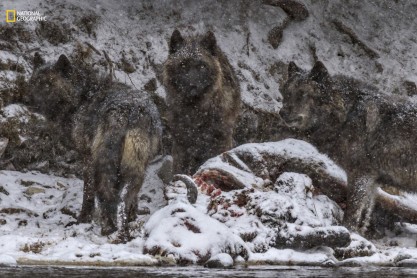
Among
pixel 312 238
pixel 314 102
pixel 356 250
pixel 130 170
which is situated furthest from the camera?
pixel 314 102

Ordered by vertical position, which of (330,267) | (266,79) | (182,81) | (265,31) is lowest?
(330,267)

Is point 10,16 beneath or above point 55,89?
above

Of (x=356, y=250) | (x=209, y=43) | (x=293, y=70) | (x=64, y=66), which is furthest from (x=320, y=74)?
(x=64, y=66)

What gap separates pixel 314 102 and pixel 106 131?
3.81m

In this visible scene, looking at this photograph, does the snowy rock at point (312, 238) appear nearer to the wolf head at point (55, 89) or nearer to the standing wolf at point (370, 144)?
the standing wolf at point (370, 144)

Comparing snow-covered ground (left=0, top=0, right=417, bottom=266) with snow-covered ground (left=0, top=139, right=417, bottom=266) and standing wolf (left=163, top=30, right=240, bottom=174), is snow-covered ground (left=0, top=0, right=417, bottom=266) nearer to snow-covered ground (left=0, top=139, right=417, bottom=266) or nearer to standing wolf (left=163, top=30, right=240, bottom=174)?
snow-covered ground (left=0, top=139, right=417, bottom=266)

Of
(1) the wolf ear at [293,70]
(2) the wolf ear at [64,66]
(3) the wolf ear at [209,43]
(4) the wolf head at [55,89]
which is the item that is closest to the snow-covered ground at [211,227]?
(1) the wolf ear at [293,70]

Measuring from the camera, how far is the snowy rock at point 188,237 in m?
7.75

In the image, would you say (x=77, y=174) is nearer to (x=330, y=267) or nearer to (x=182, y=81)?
(x=182, y=81)

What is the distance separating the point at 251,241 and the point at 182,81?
11.8 ft

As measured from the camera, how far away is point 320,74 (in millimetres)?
10508

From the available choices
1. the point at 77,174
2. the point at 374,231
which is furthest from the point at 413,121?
the point at 77,174

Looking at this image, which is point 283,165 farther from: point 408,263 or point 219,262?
point 219,262

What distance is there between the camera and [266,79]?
49.0 feet
